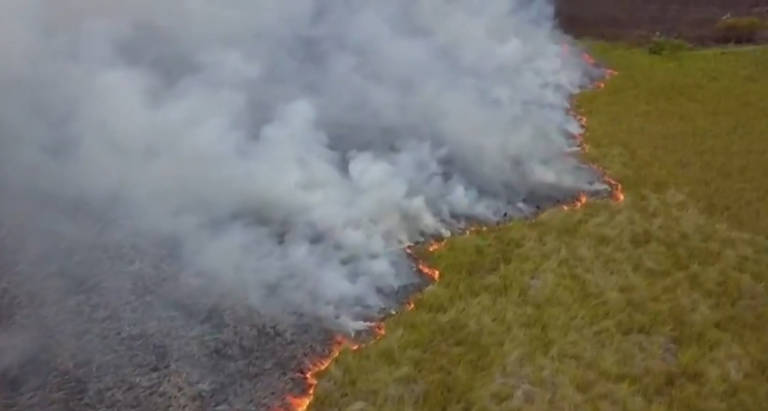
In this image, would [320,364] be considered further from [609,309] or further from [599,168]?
[599,168]

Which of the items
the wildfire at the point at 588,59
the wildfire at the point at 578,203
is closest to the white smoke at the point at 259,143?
the wildfire at the point at 578,203

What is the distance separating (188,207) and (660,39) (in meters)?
13.4

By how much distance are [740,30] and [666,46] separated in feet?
6.01

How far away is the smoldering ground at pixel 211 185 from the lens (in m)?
6.20

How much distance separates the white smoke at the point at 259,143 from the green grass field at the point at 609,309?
2.15 ft

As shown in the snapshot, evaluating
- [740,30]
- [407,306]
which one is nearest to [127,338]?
[407,306]

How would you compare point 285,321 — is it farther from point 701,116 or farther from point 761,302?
point 701,116

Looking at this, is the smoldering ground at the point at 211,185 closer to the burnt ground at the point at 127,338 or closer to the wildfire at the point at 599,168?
the burnt ground at the point at 127,338

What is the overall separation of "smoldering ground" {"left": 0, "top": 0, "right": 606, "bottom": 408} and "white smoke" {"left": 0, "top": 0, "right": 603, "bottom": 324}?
2 cm

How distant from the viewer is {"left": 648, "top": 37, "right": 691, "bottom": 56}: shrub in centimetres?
1728

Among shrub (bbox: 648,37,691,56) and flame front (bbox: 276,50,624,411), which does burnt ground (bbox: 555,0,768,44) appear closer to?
shrub (bbox: 648,37,691,56)

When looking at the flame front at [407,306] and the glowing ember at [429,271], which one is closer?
the flame front at [407,306]

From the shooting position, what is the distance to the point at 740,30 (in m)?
17.9

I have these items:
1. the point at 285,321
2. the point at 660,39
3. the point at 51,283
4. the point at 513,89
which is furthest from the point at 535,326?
the point at 660,39
